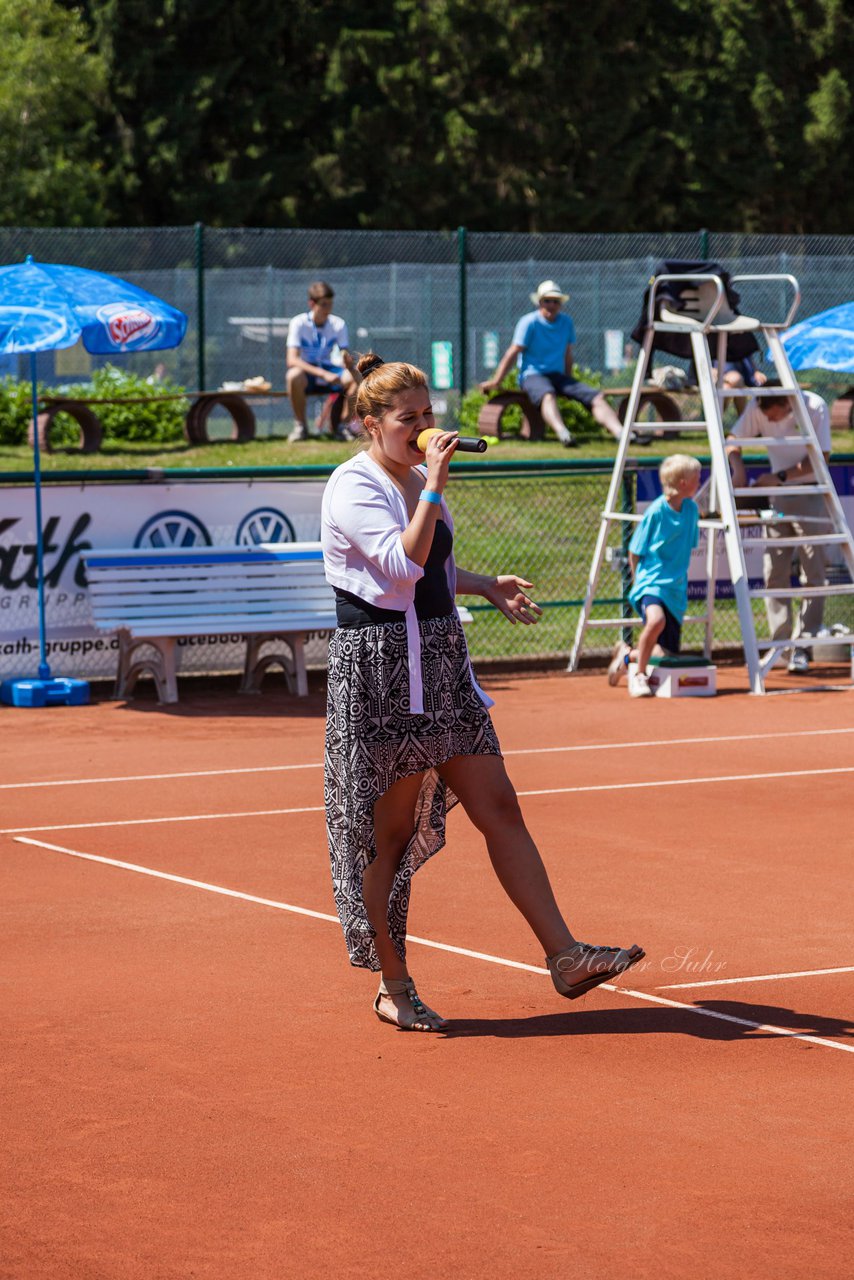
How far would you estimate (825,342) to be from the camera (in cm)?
1442

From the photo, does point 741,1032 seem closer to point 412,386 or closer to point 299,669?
point 412,386

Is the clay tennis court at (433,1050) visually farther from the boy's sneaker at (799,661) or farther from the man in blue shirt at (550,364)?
the man in blue shirt at (550,364)

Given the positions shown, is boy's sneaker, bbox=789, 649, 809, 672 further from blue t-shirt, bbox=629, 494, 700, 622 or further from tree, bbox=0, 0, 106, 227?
tree, bbox=0, 0, 106, 227

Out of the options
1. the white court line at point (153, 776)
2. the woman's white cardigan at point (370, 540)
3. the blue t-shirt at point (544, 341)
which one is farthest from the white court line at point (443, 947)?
the blue t-shirt at point (544, 341)

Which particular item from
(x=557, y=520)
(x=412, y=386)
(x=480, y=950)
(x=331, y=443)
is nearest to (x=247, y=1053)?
(x=480, y=950)

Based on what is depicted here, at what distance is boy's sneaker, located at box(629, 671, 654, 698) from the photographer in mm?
12914

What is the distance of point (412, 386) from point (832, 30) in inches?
1748

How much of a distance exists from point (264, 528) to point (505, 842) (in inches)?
327

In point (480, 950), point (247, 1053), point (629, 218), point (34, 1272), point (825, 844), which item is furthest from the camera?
point (629, 218)

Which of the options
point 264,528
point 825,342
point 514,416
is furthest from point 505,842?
point 514,416

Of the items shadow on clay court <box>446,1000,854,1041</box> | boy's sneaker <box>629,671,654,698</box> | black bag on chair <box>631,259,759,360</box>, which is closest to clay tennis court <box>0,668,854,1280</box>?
shadow on clay court <box>446,1000,854,1041</box>

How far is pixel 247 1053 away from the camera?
5297 millimetres

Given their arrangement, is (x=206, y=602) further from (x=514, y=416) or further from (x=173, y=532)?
(x=514, y=416)

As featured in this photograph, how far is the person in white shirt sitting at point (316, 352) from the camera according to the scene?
18.4 metres
